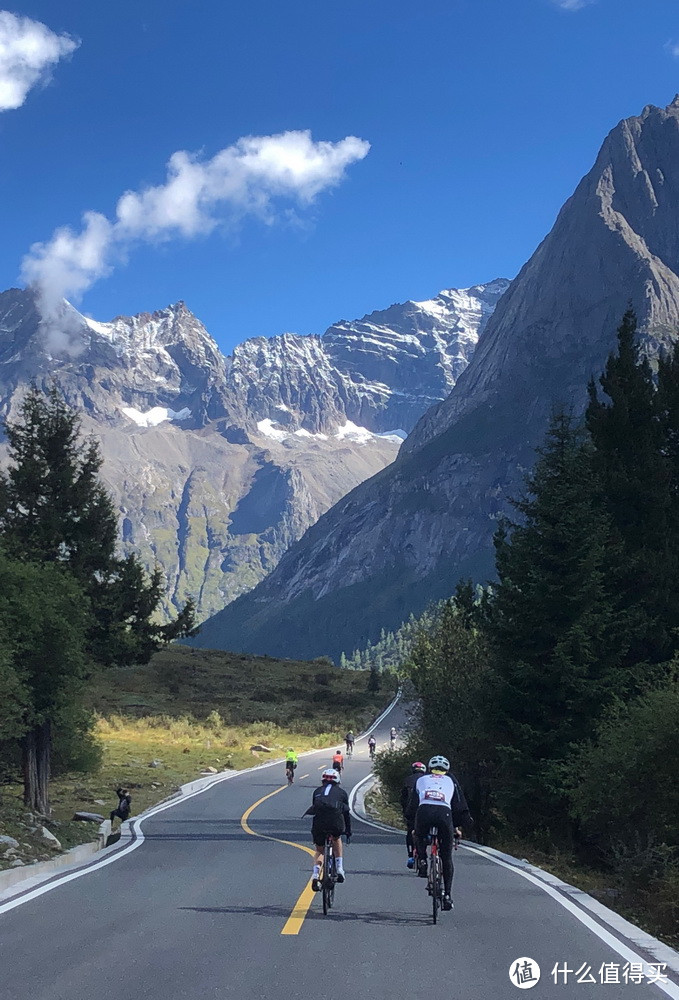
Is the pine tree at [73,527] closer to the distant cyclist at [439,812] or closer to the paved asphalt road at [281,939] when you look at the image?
the paved asphalt road at [281,939]

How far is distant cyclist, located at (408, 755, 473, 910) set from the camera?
457 inches

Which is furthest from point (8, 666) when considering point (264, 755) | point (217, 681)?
point (217, 681)

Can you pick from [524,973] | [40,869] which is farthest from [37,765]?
[524,973]

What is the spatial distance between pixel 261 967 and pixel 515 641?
61.7ft

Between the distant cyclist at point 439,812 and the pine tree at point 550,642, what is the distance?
10.7m

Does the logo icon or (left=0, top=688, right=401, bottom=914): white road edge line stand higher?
the logo icon

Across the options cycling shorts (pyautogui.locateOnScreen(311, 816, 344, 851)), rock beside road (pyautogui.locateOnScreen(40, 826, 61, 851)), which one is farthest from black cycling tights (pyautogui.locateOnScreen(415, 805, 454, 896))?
rock beside road (pyautogui.locateOnScreen(40, 826, 61, 851))

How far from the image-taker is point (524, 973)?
7.98 meters

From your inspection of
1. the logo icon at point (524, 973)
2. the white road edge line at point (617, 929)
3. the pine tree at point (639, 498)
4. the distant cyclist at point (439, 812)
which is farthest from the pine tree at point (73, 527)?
the logo icon at point (524, 973)

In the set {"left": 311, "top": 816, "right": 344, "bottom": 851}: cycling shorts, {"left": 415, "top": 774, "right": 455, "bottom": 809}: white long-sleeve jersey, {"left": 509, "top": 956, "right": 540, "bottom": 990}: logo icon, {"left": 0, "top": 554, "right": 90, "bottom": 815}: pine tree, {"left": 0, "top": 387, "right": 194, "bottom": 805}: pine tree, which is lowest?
{"left": 509, "top": 956, "right": 540, "bottom": 990}: logo icon

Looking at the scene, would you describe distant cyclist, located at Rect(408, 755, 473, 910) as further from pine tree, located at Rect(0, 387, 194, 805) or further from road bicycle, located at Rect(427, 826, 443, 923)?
pine tree, located at Rect(0, 387, 194, 805)

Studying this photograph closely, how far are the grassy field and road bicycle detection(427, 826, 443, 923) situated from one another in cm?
751

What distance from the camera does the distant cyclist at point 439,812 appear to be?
1160 centimetres

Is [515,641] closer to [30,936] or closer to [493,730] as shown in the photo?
[493,730]
